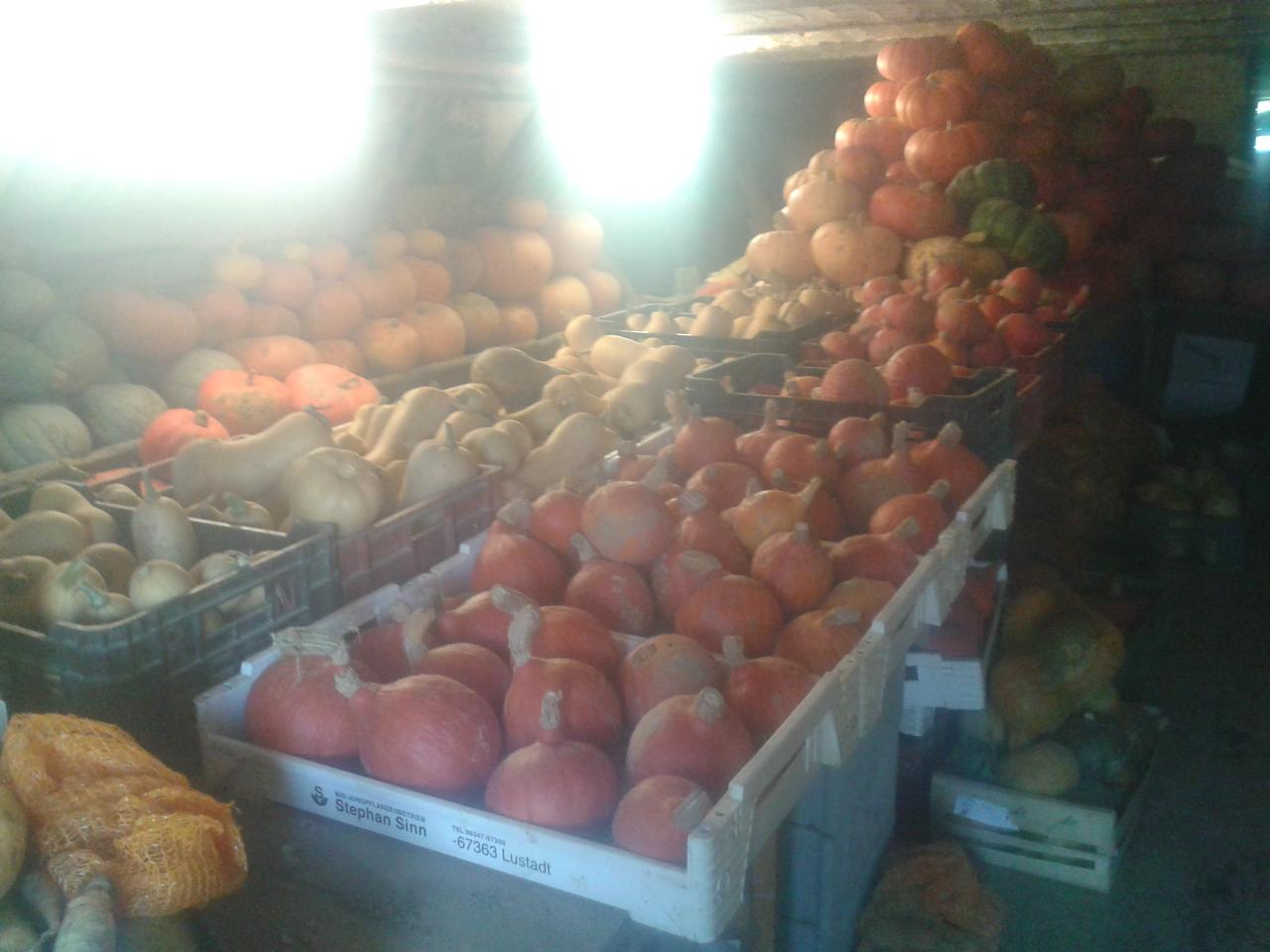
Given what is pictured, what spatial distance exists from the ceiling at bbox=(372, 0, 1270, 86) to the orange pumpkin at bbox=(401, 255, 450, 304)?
64 cm

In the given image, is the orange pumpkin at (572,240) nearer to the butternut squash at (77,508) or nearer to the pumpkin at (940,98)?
the pumpkin at (940,98)

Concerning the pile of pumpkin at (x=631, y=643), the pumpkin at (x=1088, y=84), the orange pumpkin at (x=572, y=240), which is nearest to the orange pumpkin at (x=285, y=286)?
the orange pumpkin at (x=572, y=240)

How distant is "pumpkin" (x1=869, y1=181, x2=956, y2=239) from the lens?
4.21 metres

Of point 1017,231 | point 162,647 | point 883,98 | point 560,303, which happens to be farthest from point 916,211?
point 162,647

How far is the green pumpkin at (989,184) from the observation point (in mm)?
4270

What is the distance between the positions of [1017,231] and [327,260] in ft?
8.58

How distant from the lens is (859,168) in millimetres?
4430

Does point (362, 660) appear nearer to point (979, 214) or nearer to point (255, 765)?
point (255, 765)

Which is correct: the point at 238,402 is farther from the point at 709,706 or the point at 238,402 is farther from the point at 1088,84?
the point at 1088,84

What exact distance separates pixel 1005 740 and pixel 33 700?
211 cm

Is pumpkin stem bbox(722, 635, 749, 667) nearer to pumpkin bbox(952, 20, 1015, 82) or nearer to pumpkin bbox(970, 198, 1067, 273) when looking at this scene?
pumpkin bbox(970, 198, 1067, 273)

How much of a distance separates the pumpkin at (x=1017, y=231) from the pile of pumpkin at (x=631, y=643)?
2288 millimetres

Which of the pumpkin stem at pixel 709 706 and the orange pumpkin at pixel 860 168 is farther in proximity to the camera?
the orange pumpkin at pixel 860 168


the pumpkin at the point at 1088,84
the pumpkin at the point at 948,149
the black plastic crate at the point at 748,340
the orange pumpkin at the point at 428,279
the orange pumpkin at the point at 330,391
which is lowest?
the orange pumpkin at the point at 330,391
